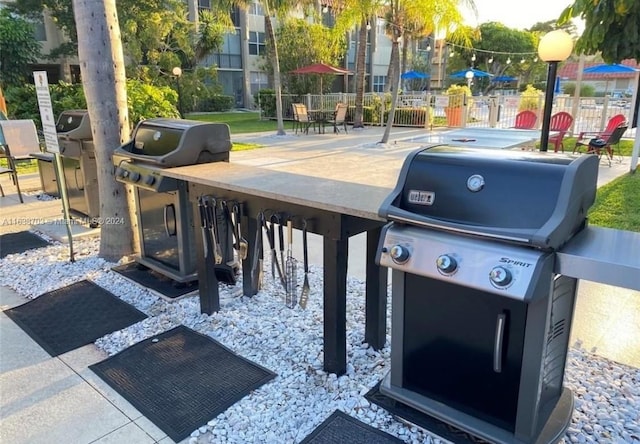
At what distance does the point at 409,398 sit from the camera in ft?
7.10

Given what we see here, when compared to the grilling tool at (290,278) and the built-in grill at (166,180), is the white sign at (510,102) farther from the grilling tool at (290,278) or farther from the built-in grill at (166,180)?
the grilling tool at (290,278)

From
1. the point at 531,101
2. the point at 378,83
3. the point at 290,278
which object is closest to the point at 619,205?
the point at 290,278

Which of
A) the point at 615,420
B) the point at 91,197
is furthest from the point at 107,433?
the point at 91,197

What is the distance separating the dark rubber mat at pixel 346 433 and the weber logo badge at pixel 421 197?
109 centimetres

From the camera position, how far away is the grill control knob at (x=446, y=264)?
5.66 ft

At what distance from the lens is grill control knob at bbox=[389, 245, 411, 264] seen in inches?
73.5

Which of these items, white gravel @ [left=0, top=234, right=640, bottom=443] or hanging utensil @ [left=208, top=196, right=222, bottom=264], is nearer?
white gravel @ [left=0, top=234, right=640, bottom=443]

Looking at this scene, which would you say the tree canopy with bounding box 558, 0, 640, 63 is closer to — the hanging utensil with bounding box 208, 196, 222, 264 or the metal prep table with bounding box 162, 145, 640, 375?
the metal prep table with bounding box 162, 145, 640, 375

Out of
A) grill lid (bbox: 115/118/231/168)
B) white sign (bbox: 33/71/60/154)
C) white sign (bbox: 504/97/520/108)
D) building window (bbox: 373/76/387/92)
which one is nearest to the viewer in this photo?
grill lid (bbox: 115/118/231/168)

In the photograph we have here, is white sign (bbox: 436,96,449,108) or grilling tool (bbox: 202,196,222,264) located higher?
white sign (bbox: 436,96,449,108)

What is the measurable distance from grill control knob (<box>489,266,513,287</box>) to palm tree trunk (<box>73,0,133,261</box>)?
349 cm

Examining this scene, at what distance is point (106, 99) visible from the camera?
3.92 metres

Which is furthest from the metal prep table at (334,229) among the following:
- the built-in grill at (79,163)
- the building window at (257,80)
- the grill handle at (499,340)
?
the building window at (257,80)

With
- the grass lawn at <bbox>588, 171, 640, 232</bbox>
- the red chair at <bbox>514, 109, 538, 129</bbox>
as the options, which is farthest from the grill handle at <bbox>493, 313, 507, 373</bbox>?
the red chair at <bbox>514, 109, 538, 129</bbox>
